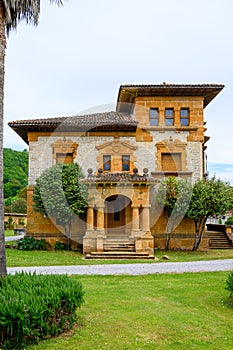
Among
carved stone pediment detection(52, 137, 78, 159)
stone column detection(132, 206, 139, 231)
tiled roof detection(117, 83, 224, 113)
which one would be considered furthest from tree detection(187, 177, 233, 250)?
carved stone pediment detection(52, 137, 78, 159)

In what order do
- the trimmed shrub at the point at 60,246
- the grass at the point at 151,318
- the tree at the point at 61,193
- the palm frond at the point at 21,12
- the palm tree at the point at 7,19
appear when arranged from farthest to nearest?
the trimmed shrub at the point at 60,246
the tree at the point at 61,193
the palm frond at the point at 21,12
the palm tree at the point at 7,19
the grass at the point at 151,318

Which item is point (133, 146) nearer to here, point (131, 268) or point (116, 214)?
point (116, 214)

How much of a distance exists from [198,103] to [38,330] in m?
21.6

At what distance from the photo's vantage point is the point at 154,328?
24.3ft

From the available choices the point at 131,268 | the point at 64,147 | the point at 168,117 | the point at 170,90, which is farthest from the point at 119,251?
the point at 170,90

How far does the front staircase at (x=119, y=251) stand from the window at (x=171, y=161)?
5895 mm

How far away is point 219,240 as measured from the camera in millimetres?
26578

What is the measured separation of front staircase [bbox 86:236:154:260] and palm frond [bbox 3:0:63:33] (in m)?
13.4

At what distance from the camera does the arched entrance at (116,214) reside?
24922mm

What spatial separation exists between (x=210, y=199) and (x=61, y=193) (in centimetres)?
861

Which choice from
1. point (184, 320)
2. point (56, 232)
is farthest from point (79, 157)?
point (184, 320)

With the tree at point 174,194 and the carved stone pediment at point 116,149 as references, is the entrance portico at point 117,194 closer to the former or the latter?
the tree at point 174,194

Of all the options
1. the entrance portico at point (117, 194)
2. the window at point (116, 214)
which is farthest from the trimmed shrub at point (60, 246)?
the window at point (116, 214)

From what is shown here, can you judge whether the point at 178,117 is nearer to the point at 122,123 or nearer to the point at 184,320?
the point at 122,123
